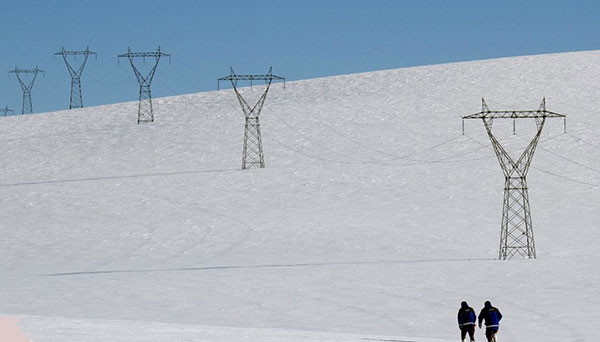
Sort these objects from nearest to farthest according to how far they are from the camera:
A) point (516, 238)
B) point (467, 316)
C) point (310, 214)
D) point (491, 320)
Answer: point (491, 320) < point (467, 316) < point (516, 238) < point (310, 214)

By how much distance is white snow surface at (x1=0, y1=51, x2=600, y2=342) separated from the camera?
33.4m

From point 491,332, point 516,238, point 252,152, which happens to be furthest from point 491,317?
point 252,152

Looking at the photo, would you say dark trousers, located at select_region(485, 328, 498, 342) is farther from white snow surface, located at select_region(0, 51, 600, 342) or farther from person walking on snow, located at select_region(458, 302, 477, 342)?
white snow surface, located at select_region(0, 51, 600, 342)

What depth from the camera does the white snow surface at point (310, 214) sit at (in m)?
33.4

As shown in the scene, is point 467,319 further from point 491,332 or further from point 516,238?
point 516,238

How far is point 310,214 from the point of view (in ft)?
190

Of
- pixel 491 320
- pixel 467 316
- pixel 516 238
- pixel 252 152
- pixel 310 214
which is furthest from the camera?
pixel 252 152

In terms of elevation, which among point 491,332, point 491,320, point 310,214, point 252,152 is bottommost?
point 491,332

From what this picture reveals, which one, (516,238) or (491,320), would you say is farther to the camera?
(516,238)

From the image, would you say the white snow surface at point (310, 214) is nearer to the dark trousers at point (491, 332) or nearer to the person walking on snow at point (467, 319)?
the person walking on snow at point (467, 319)

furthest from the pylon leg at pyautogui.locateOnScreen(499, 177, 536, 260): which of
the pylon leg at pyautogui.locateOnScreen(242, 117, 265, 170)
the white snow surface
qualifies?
the pylon leg at pyautogui.locateOnScreen(242, 117, 265, 170)

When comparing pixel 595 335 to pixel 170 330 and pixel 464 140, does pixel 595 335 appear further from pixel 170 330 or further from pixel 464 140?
pixel 464 140

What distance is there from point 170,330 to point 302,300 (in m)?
13.7

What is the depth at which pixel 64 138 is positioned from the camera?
8550 cm
